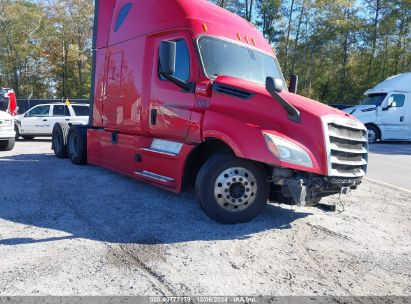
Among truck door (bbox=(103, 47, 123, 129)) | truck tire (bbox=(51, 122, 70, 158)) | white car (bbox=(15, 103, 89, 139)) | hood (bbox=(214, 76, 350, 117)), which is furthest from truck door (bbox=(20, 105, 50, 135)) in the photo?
hood (bbox=(214, 76, 350, 117))

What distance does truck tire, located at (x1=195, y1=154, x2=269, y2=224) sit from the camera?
4.78 metres

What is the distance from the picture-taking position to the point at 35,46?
134 feet

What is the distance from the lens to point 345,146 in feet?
15.9

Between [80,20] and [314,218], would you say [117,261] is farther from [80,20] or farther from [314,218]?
[80,20]

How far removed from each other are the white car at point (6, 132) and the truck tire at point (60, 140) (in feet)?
6.04

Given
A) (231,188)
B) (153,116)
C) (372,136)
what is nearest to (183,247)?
(231,188)

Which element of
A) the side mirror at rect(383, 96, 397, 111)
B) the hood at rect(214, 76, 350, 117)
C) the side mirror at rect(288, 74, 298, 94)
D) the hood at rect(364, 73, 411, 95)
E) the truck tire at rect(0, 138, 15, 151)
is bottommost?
the truck tire at rect(0, 138, 15, 151)

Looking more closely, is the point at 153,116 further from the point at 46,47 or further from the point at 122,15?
the point at 46,47

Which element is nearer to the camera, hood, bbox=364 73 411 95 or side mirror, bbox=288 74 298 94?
side mirror, bbox=288 74 298 94

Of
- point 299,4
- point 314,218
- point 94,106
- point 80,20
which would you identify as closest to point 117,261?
point 314,218

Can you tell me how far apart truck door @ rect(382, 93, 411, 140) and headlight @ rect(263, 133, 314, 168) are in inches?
659

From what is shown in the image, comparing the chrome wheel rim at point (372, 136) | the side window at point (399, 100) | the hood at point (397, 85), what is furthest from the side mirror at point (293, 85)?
the hood at point (397, 85)

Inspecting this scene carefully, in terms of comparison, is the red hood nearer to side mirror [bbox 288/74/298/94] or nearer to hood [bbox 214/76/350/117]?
hood [bbox 214/76/350/117]

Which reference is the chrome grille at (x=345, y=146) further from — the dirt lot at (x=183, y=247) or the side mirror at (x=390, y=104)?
the side mirror at (x=390, y=104)
